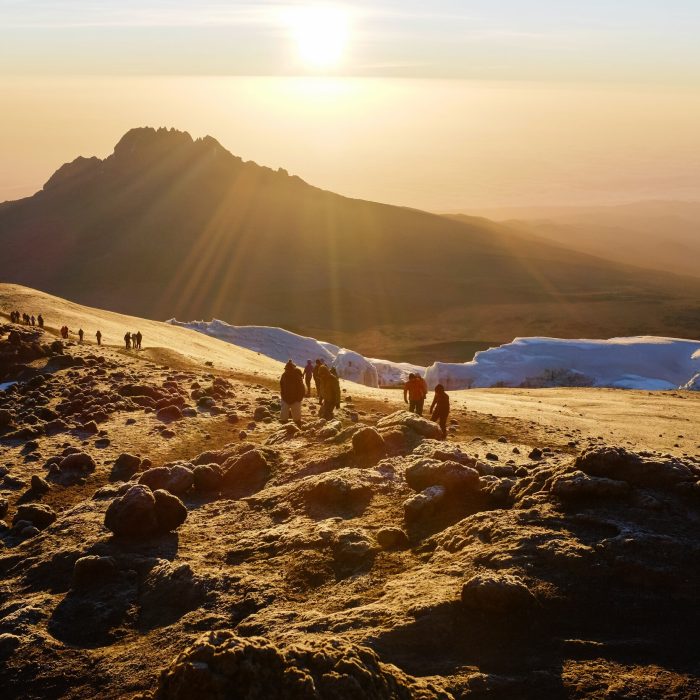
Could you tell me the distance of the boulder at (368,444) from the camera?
11125 mm

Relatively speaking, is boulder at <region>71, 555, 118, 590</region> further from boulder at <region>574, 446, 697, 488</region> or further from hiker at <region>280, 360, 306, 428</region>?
hiker at <region>280, 360, 306, 428</region>

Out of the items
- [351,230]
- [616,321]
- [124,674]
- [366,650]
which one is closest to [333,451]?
[124,674]

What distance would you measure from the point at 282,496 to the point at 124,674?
12.5ft

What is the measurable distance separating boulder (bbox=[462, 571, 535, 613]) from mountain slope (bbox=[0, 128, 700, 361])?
8053 centimetres

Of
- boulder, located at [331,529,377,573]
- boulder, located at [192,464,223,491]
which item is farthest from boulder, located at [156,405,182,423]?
boulder, located at [331,529,377,573]

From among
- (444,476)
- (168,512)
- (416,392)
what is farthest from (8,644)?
(416,392)

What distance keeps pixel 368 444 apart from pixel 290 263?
430 ft

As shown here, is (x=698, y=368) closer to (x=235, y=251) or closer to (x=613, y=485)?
(x=613, y=485)

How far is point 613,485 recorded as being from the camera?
752 cm

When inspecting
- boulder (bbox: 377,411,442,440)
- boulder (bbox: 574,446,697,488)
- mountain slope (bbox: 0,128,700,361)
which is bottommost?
boulder (bbox: 377,411,442,440)

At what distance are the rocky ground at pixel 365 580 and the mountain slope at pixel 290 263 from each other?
77324 mm

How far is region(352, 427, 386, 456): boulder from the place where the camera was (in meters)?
11.1

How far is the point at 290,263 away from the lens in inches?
5531

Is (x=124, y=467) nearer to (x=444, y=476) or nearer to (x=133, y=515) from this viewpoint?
(x=133, y=515)
